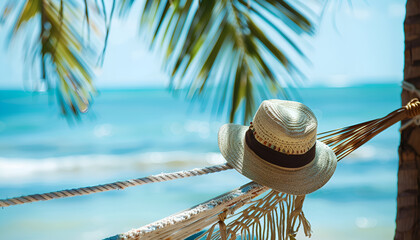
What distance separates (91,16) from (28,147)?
691 cm

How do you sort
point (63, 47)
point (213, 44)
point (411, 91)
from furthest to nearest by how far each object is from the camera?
point (63, 47)
point (213, 44)
point (411, 91)

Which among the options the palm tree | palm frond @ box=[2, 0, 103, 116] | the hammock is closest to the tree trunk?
the hammock

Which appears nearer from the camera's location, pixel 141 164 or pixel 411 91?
pixel 411 91

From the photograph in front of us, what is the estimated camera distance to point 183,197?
5.61 m

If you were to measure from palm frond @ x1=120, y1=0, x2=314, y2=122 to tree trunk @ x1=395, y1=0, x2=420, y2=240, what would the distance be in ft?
0.94

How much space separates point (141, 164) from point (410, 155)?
630 cm

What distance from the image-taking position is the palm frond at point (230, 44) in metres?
1.45

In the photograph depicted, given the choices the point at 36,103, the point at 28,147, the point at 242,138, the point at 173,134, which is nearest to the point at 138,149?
the point at 173,134

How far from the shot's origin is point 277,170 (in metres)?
1.01

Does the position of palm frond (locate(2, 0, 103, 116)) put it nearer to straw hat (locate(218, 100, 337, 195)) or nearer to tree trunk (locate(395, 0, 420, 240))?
Answer: straw hat (locate(218, 100, 337, 195))

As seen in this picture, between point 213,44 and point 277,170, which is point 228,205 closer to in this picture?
point 277,170

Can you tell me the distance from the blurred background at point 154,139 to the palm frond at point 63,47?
0.07m

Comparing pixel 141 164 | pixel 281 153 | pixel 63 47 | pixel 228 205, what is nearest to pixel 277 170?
pixel 281 153

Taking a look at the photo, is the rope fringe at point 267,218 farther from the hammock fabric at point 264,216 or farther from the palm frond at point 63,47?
the palm frond at point 63,47
